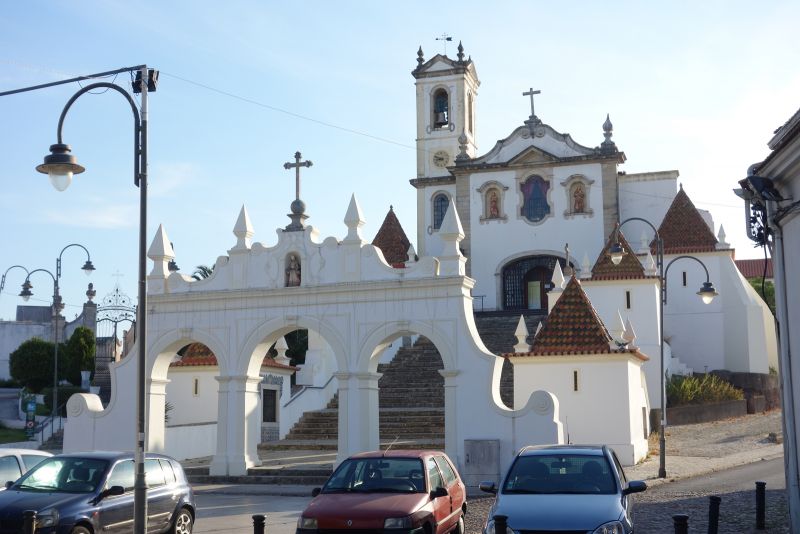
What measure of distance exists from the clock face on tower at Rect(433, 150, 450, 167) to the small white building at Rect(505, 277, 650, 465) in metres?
26.2

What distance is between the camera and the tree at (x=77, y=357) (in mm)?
51281

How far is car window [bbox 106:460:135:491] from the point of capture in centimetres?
1334

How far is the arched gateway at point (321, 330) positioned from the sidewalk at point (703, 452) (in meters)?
1.83

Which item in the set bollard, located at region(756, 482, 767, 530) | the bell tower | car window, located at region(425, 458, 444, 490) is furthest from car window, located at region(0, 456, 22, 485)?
the bell tower

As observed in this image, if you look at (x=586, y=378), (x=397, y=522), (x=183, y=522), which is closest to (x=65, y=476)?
(x=183, y=522)

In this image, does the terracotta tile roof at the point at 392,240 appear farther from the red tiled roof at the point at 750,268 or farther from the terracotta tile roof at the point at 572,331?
the red tiled roof at the point at 750,268

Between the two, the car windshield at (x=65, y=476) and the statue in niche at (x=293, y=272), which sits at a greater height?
the statue in niche at (x=293, y=272)

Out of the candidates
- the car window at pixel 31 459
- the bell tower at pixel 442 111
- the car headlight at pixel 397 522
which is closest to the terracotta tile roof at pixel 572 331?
the car window at pixel 31 459

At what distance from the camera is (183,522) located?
14.5 meters

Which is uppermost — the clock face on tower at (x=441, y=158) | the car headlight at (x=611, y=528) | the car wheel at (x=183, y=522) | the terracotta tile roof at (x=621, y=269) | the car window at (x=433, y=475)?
the clock face on tower at (x=441, y=158)

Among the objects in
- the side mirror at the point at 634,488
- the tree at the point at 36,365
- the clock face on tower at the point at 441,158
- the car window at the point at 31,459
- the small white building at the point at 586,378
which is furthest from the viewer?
the clock face on tower at the point at 441,158

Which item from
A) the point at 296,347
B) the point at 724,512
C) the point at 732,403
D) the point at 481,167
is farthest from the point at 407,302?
the point at 296,347

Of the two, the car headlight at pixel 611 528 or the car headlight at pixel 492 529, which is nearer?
the car headlight at pixel 611 528

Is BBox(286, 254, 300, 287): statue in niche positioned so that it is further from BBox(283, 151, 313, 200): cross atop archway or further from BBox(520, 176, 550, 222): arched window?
BBox(520, 176, 550, 222): arched window
